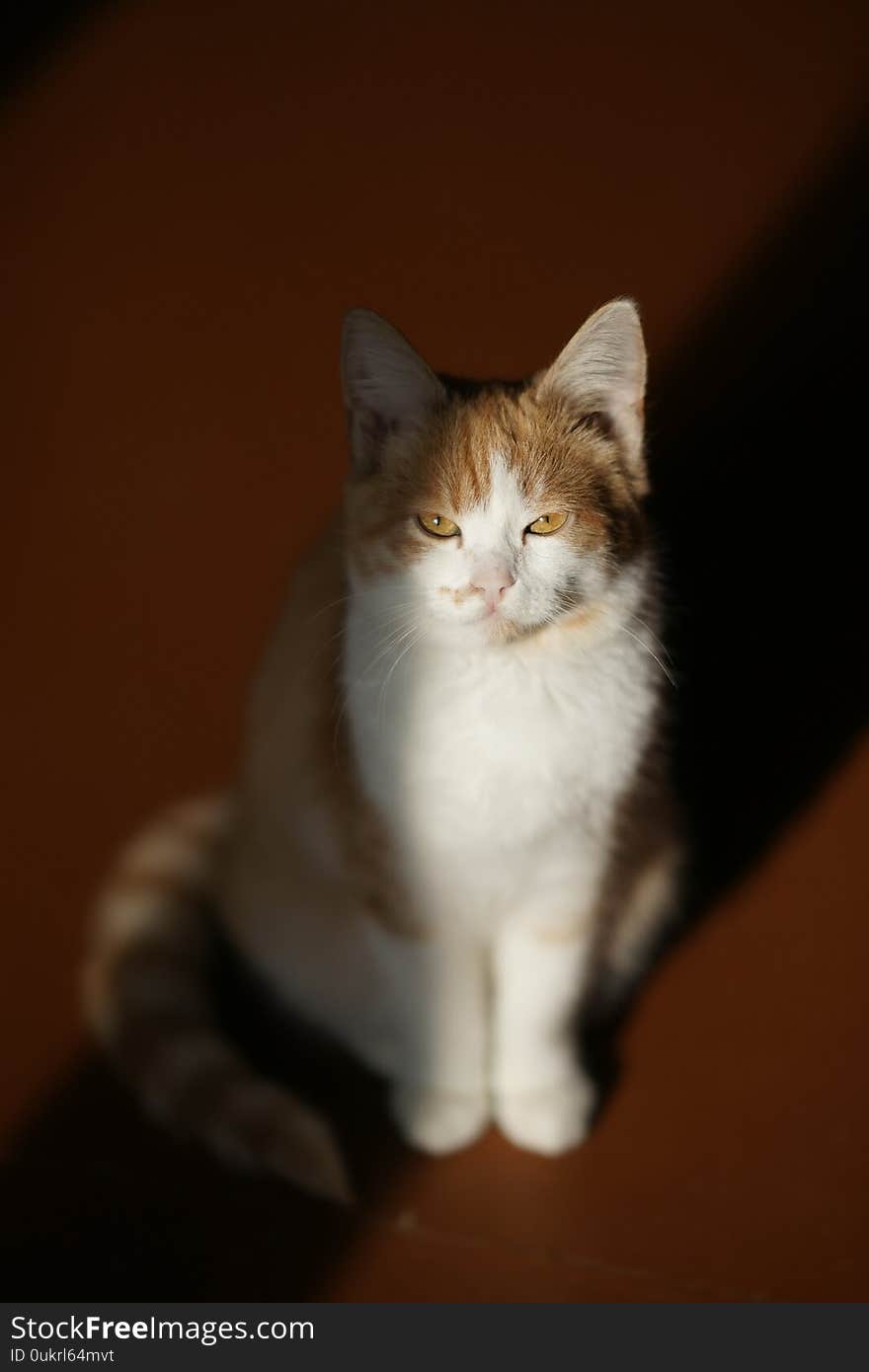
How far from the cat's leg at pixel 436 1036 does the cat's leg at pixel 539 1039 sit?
3 centimetres

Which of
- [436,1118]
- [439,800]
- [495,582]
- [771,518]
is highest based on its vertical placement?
[495,582]

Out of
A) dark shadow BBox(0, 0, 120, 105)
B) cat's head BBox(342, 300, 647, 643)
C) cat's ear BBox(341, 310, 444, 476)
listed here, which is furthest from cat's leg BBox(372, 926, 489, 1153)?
dark shadow BBox(0, 0, 120, 105)

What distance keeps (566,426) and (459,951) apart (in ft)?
1.99

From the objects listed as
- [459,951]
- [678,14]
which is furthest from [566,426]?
[678,14]

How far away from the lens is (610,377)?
3.75ft

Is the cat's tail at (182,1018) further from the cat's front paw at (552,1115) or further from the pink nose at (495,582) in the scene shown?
the pink nose at (495,582)

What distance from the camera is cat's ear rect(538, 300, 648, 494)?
42.5 inches

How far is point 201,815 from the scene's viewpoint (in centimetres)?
175

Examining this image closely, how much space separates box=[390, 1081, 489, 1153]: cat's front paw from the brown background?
0.12 feet

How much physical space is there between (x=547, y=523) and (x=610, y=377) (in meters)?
0.15

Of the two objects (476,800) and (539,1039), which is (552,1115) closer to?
(539,1039)

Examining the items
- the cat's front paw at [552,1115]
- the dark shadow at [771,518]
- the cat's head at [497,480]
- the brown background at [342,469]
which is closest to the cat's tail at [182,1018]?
the brown background at [342,469]

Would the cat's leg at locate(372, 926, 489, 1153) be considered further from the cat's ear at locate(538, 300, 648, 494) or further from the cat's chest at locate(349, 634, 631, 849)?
the cat's ear at locate(538, 300, 648, 494)

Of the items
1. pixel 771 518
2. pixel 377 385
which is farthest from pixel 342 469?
pixel 377 385
